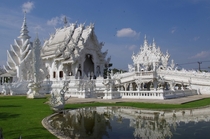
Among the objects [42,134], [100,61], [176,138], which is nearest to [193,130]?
[176,138]

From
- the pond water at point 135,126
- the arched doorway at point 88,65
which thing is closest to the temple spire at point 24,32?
the arched doorway at point 88,65

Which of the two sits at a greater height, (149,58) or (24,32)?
(24,32)

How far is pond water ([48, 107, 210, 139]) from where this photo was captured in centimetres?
586

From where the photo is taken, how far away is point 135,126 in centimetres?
691

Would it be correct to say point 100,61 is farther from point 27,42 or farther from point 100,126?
point 100,126

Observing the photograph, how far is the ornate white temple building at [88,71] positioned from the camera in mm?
18734

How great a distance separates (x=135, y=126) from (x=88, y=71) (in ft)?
81.3

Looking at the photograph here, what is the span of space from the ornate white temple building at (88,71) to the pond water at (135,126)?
663 centimetres

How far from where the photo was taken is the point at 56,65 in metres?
29.8

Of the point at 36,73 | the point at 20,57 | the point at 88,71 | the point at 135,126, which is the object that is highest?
the point at 20,57

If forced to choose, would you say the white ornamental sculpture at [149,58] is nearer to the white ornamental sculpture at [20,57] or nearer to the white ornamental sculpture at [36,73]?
the white ornamental sculpture at [36,73]

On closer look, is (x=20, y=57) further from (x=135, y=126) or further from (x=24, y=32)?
(x=135, y=126)

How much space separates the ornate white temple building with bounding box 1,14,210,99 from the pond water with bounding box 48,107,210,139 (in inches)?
261

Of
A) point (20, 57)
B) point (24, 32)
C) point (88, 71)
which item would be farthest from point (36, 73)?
point (24, 32)
